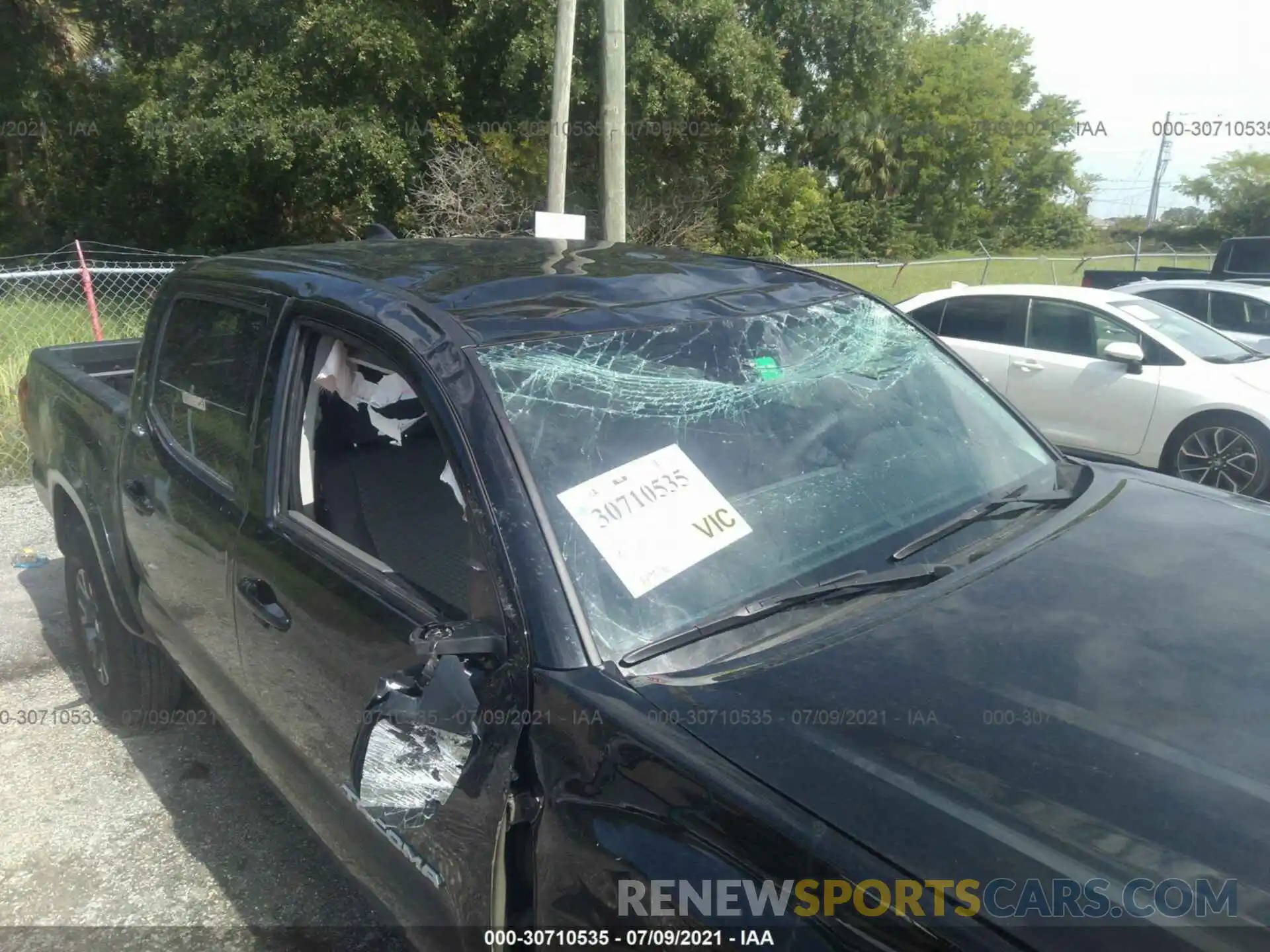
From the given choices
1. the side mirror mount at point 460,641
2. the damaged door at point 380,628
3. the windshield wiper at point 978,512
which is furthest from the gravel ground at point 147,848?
the windshield wiper at point 978,512

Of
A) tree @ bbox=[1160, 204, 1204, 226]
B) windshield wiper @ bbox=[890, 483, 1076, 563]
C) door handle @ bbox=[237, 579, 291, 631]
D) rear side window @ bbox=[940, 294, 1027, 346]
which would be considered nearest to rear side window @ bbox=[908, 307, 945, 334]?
rear side window @ bbox=[940, 294, 1027, 346]

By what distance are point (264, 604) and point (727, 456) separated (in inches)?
47.7

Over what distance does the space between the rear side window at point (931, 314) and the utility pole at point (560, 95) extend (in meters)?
3.88

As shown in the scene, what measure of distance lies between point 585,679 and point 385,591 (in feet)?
2.00

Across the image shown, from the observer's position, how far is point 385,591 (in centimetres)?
212

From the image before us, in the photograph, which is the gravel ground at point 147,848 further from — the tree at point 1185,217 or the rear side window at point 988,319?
the tree at point 1185,217

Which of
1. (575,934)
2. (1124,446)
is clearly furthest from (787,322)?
(1124,446)

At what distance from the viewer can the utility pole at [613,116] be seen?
395 inches

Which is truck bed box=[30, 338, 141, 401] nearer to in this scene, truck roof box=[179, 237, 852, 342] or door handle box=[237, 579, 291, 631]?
truck roof box=[179, 237, 852, 342]

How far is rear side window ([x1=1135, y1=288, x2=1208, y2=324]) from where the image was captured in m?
10.0

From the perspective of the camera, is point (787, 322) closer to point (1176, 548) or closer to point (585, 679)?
point (1176, 548)

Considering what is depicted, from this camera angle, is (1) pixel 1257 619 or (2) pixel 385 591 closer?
(1) pixel 1257 619

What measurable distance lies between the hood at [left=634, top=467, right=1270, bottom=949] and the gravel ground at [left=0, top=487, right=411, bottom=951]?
1311 mm

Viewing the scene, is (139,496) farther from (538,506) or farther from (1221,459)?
(1221,459)
